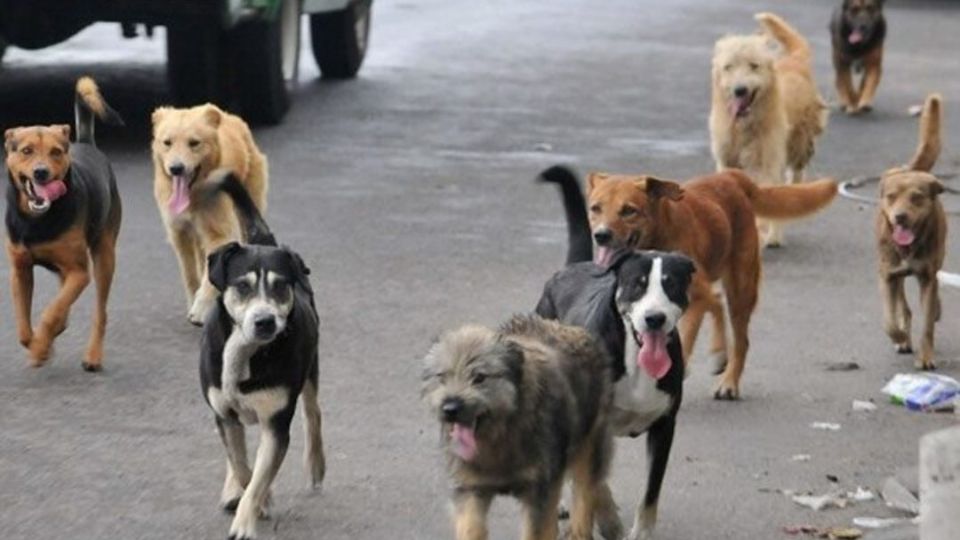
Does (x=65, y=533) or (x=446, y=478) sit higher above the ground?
(x=446, y=478)

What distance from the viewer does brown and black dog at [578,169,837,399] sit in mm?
9805

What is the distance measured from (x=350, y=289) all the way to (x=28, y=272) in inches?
88.5

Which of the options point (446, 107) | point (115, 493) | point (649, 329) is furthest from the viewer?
point (446, 107)

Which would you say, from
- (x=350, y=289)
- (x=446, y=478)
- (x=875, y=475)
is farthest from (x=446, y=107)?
(x=446, y=478)

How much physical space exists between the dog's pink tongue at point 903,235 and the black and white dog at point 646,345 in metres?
3.38

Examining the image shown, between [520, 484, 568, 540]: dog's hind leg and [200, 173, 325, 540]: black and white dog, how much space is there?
109cm

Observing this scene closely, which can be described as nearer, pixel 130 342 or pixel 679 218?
pixel 679 218

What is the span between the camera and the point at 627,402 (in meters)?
7.83

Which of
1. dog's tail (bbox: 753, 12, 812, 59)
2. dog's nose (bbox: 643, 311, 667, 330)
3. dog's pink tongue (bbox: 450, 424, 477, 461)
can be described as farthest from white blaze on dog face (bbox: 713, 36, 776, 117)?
dog's pink tongue (bbox: 450, 424, 477, 461)

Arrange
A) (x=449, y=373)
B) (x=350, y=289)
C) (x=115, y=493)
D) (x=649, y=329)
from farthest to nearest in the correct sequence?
(x=350, y=289)
(x=115, y=493)
(x=649, y=329)
(x=449, y=373)

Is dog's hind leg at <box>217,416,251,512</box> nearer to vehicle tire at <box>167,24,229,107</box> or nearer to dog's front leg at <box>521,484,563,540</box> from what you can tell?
dog's front leg at <box>521,484,563,540</box>

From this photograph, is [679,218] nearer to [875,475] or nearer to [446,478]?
[875,475]

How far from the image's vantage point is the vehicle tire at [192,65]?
1778cm

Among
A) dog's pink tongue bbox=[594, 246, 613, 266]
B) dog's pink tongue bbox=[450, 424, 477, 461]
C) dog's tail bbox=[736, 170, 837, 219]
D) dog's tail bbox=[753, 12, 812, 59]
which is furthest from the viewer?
dog's tail bbox=[753, 12, 812, 59]
